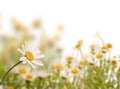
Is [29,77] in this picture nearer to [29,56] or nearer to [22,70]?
[22,70]

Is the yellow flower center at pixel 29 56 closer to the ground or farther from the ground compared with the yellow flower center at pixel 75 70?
farther from the ground

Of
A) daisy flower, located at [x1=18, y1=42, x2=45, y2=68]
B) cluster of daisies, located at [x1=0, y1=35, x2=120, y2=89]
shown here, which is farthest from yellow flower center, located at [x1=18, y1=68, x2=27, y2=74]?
daisy flower, located at [x1=18, y1=42, x2=45, y2=68]

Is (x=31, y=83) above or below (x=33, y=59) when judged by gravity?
below

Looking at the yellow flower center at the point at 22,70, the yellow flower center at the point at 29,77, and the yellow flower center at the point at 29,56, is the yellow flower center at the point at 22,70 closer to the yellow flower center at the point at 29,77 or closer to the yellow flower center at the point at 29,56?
the yellow flower center at the point at 29,77

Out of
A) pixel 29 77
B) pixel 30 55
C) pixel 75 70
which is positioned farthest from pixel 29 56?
pixel 75 70

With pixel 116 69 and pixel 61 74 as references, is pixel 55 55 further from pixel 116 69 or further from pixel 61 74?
pixel 116 69

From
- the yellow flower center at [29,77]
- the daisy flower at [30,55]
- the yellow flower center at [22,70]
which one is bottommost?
the yellow flower center at [29,77]

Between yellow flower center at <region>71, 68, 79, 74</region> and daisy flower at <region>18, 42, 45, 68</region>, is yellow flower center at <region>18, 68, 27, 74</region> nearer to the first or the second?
yellow flower center at <region>71, 68, 79, 74</region>

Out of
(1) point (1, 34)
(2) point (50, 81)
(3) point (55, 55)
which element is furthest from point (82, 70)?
(1) point (1, 34)

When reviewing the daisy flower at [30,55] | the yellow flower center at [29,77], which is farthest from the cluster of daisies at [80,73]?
the daisy flower at [30,55]

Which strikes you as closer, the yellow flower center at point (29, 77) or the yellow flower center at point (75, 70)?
the yellow flower center at point (29, 77)

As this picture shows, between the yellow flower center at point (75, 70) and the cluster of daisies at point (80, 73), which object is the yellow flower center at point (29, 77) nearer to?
Result: the cluster of daisies at point (80, 73)
